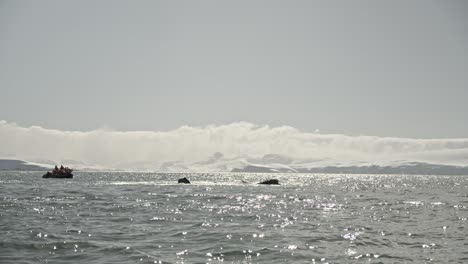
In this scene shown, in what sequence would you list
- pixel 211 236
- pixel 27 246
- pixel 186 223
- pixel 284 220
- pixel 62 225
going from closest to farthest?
pixel 27 246, pixel 211 236, pixel 62 225, pixel 186 223, pixel 284 220

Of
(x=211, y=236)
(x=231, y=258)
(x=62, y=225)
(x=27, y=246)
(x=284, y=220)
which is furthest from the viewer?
(x=284, y=220)

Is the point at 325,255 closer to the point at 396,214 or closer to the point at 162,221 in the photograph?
the point at 162,221

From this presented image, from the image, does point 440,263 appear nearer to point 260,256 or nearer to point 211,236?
point 260,256

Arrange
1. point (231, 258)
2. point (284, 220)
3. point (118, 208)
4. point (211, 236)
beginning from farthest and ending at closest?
point (118, 208), point (284, 220), point (211, 236), point (231, 258)

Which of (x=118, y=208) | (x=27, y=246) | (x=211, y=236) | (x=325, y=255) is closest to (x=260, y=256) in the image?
(x=325, y=255)

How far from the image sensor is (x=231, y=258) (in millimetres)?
21781

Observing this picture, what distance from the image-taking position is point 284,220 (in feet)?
124

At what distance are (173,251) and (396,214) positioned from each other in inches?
1161

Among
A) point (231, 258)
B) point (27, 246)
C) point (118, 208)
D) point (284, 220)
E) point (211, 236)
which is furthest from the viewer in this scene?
point (118, 208)

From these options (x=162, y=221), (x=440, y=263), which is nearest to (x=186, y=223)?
(x=162, y=221)

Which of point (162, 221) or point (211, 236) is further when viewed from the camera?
point (162, 221)

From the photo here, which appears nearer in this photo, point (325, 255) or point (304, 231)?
point (325, 255)

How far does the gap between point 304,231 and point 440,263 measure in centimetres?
1068

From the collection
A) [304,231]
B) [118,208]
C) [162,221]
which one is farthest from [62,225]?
[304,231]
